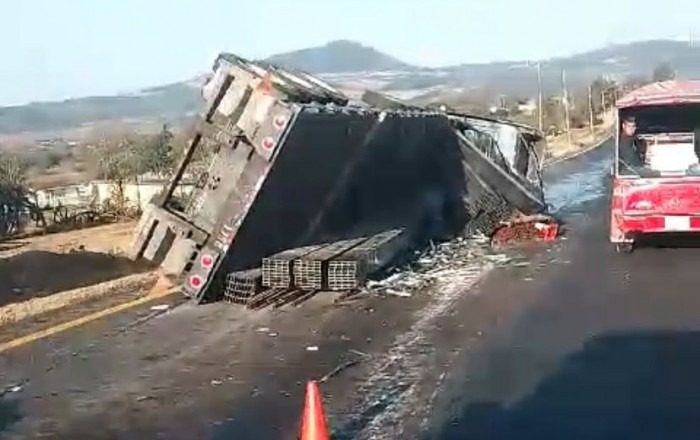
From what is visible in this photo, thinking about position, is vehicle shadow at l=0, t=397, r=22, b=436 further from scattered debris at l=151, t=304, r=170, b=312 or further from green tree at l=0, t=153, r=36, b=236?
green tree at l=0, t=153, r=36, b=236

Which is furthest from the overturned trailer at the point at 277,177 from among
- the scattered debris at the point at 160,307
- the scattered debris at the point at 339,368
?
the scattered debris at the point at 339,368

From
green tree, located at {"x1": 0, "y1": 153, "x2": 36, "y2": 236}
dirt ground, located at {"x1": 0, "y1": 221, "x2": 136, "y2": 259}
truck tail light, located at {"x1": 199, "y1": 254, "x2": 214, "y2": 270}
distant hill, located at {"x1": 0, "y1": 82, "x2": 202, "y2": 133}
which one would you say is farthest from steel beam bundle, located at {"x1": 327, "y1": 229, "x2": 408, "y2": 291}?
distant hill, located at {"x1": 0, "y1": 82, "x2": 202, "y2": 133}

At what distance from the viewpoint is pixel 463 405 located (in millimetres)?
8688

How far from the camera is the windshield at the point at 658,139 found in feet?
56.7

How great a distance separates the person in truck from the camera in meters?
17.3

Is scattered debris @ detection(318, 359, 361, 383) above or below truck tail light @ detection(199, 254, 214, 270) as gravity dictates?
below

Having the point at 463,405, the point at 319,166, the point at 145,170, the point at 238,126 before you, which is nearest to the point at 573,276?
the point at 319,166

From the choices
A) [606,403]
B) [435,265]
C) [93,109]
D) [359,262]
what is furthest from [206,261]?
[93,109]

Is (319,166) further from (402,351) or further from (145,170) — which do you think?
(145,170)

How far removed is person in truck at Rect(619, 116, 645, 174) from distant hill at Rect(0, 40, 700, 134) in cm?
5183

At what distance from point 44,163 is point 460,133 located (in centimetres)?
5076

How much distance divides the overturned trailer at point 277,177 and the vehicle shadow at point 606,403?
4854 mm

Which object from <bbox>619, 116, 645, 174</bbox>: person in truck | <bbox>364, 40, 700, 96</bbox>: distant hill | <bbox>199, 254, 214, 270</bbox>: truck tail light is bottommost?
<bbox>364, 40, 700, 96</bbox>: distant hill

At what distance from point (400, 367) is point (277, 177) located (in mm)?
4724
